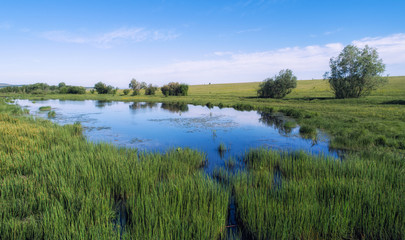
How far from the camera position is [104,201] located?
4703 millimetres

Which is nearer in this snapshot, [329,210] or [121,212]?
[329,210]

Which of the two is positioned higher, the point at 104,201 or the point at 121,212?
the point at 104,201

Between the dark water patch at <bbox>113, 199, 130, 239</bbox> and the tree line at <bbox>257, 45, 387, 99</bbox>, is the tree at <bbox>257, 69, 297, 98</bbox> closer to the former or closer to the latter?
the tree line at <bbox>257, 45, 387, 99</bbox>

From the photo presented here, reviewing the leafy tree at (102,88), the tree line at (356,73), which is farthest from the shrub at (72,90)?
the tree line at (356,73)

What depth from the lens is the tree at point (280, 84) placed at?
4297 cm

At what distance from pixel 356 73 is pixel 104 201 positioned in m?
41.3

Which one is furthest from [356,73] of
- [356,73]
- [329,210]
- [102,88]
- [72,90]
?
[72,90]

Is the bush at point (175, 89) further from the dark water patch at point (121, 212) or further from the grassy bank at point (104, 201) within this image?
the dark water patch at point (121, 212)

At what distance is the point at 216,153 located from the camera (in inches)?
397

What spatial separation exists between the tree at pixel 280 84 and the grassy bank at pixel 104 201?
40458 mm

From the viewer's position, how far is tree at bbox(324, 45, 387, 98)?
33312 mm

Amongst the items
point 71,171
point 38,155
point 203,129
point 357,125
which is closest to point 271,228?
point 71,171

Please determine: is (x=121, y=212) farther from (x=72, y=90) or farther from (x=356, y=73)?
(x=72, y=90)

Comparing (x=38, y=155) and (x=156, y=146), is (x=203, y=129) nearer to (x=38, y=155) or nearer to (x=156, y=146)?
(x=156, y=146)
